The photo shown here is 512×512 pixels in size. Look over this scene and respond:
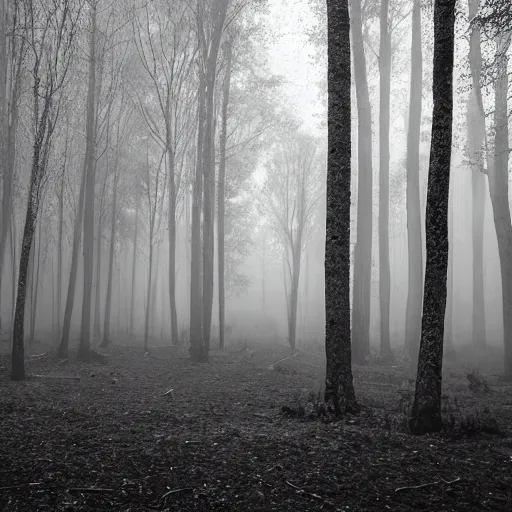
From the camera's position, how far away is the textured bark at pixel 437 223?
177 inches

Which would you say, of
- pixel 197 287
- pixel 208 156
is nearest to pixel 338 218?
pixel 208 156

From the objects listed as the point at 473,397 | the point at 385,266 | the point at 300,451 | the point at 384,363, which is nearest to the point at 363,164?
the point at 385,266

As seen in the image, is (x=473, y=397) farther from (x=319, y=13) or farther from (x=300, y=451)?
(x=319, y=13)

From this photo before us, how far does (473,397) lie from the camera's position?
7602 mm

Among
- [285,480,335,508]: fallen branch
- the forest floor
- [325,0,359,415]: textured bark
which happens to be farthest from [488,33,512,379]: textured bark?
[285,480,335,508]: fallen branch

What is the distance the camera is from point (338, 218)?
17.5ft

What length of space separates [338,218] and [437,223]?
1.18 metres

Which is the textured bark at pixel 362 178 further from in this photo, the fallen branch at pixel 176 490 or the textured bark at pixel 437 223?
the fallen branch at pixel 176 490

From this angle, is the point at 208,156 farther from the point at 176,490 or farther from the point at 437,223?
the point at 176,490

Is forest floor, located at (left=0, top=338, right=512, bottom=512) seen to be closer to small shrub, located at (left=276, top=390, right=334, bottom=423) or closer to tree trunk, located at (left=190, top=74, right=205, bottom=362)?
small shrub, located at (left=276, top=390, right=334, bottom=423)

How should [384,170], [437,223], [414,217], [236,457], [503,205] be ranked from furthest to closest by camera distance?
[384,170] → [414,217] → [503,205] → [437,223] → [236,457]

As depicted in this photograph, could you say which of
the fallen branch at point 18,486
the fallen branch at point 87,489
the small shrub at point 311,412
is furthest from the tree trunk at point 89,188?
the fallen branch at point 87,489

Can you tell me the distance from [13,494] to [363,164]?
12041 mm

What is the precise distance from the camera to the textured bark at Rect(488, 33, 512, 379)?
10499mm
